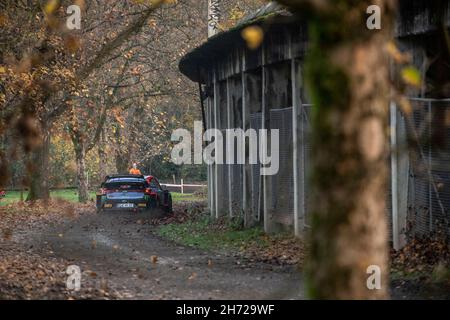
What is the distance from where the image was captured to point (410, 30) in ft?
43.0

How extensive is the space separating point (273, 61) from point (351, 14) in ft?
46.1

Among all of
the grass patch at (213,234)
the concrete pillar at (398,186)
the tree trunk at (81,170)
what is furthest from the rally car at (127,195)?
the concrete pillar at (398,186)

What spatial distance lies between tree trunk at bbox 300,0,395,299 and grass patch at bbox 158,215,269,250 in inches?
474

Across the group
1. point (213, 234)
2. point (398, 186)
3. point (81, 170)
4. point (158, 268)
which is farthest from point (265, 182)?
point (81, 170)

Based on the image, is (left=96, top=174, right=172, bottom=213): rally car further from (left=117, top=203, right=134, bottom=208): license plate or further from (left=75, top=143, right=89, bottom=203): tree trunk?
(left=75, top=143, right=89, bottom=203): tree trunk

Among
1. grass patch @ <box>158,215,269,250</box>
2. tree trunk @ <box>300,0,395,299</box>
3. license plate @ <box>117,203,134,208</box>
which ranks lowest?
grass patch @ <box>158,215,269,250</box>

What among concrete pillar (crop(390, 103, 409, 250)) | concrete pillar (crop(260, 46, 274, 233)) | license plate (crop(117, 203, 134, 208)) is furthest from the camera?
license plate (crop(117, 203, 134, 208))

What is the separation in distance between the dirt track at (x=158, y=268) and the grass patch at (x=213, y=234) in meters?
0.54

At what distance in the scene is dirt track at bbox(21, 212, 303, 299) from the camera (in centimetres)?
1031

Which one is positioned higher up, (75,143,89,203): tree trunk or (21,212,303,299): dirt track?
(75,143,89,203): tree trunk

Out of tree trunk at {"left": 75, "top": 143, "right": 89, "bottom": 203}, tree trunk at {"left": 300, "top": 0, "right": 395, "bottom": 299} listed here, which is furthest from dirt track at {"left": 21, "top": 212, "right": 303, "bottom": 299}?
tree trunk at {"left": 75, "top": 143, "right": 89, "bottom": 203}

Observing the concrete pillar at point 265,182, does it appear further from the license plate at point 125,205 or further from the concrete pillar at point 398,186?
the license plate at point 125,205
